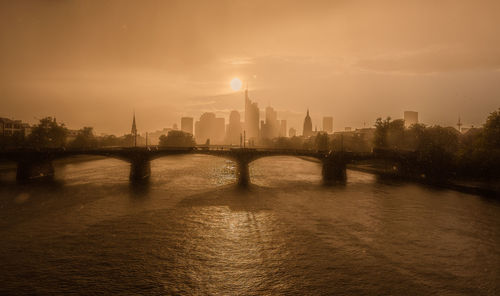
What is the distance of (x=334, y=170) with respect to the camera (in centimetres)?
6619

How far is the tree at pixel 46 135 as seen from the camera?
9831 cm

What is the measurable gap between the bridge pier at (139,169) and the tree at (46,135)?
52908mm

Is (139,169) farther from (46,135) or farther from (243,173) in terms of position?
(46,135)

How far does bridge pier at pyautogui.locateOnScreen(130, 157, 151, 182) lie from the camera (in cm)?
6312

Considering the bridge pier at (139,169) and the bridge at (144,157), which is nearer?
the bridge at (144,157)

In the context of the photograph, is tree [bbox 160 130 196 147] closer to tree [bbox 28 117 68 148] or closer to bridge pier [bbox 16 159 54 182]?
tree [bbox 28 117 68 148]

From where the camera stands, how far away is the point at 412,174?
65.9 m

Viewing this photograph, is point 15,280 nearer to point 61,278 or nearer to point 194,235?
point 61,278

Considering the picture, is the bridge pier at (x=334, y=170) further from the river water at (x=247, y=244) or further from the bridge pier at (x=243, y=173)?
the river water at (x=247, y=244)

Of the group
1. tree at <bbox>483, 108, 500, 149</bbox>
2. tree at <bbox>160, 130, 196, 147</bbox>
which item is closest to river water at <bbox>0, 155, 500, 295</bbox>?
tree at <bbox>483, 108, 500, 149</bbox>

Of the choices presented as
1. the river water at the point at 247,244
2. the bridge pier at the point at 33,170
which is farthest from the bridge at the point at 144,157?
the river water at the point at 247,244

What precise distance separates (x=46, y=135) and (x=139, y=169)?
2270 inches

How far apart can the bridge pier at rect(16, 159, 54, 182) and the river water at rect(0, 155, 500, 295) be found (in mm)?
14257

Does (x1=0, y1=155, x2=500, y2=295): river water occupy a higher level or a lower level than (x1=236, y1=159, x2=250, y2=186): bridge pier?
lower
